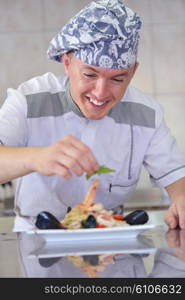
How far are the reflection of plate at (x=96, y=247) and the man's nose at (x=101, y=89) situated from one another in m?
0.43

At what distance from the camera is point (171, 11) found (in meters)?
3.80

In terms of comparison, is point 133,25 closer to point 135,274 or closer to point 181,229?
point 181,229

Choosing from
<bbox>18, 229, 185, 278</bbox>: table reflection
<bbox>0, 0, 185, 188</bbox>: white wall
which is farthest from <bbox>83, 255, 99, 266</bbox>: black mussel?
<bbox>0, 0, 185, 188</bbox>: white wall

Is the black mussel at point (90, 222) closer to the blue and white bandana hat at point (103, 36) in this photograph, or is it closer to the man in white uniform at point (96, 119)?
the man in white uniform at point (96, 119)

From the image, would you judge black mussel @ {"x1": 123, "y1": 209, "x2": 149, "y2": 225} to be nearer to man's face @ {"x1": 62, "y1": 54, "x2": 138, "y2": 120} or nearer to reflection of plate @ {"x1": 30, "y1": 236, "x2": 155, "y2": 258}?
reflection of plate @ {"x1": 30, "y1": 236, "x2": 155, "y2": 258}

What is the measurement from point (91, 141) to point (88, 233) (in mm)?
610

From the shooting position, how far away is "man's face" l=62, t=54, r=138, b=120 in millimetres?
1698

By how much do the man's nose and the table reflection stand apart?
1.40 ft

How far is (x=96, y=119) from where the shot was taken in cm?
185

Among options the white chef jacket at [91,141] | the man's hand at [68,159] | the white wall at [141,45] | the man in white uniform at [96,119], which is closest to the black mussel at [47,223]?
the man's hand at [68,159]

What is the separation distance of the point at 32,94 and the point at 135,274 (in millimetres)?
1079

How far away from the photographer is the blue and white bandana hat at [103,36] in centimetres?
171

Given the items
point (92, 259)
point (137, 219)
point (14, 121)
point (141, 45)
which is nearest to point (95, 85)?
point (14, 121)

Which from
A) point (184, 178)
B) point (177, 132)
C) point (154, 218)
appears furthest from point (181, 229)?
point (177, 132)
